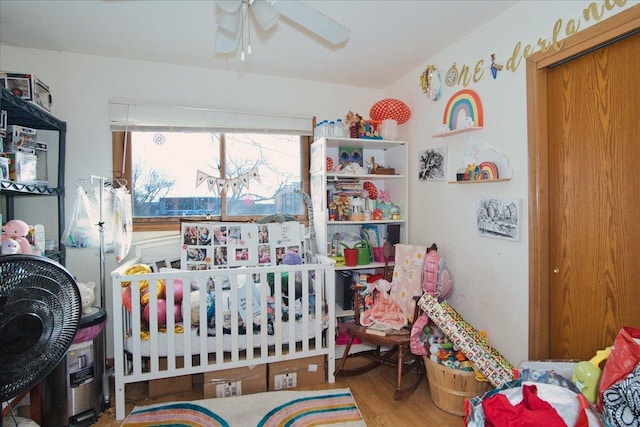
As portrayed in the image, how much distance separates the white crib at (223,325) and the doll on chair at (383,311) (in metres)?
0.26

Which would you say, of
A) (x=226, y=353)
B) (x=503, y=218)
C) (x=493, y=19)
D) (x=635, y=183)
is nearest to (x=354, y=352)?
(x=226, y=353)

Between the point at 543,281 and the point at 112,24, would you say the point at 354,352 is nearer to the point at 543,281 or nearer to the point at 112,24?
the point at 543,281

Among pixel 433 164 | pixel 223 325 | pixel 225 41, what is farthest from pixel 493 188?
pixel 223 325

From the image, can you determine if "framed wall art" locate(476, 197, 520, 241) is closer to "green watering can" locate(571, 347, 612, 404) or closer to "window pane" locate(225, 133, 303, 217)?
"green watering can" locate(571, 347, 612, 404)

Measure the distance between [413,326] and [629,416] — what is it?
1.11 m

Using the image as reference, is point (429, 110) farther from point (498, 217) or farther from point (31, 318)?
point (31, 318)

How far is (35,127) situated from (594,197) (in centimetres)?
333

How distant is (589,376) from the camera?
54.9 inches

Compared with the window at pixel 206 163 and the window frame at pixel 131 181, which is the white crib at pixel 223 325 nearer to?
the window frame at pixel 131 181

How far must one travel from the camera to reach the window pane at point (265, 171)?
9.46 ft

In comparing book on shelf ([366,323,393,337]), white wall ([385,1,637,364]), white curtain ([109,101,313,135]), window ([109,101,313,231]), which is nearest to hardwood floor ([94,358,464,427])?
book on shelf ([366,323,393,337])

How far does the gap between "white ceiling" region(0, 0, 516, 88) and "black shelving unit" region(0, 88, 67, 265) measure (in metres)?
0.51

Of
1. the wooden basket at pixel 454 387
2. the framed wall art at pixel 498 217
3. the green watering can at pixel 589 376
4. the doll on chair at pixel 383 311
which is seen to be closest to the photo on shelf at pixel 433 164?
the framed wall art at pixel 498 217

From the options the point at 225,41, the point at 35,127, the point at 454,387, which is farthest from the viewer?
the point at 35,127
